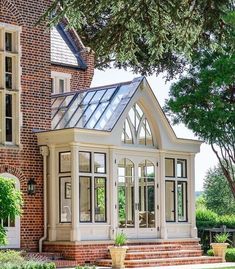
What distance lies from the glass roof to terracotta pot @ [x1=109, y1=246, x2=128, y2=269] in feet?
12.9

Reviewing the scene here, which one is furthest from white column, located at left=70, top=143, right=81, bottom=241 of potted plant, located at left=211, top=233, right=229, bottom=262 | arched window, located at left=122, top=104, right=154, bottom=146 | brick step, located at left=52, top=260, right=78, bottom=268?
potted plant, located at left=211, top=233, right=229, bottom=262

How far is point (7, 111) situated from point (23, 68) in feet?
5.01

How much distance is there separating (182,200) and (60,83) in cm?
618

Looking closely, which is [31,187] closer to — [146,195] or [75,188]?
[75,188]

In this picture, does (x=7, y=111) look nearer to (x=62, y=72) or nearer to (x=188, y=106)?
(x=62, y=72)

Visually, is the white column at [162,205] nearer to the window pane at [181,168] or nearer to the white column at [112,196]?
the window pane at [181,168]

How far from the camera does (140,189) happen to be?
28.5m

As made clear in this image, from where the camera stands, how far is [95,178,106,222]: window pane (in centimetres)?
2684

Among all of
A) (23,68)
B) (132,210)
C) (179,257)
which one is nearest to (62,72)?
(23,68)

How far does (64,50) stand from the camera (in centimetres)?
3148

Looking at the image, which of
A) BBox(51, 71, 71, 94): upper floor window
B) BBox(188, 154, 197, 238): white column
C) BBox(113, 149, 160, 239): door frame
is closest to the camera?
BBox(113, 149, 160, 239): door frame

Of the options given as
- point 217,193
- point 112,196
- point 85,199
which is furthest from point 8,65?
point 217,193

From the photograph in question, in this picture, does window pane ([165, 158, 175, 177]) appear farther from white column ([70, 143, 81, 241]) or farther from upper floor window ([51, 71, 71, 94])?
upper floor window ([51, 71, 71, 94])

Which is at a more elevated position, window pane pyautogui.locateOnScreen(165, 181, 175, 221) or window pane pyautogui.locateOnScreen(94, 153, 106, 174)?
window pane pyautogui.locateOnScreen(94, 153, 106, 174)
